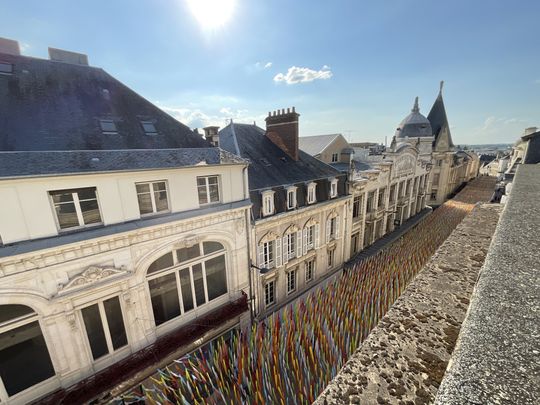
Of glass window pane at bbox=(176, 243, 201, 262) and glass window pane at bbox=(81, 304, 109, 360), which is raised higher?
glass window pane at bbox=(176, 243, 201, 262)

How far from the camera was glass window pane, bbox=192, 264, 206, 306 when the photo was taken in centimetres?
959

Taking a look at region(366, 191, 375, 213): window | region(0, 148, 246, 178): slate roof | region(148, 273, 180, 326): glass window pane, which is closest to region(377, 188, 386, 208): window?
region(366, 191, 375, 213): window

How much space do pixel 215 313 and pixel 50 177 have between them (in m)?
7.30

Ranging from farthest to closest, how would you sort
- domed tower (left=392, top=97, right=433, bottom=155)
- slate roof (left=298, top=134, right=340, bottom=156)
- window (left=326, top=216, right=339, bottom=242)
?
domed tower (left=392, top=97, right=433, bottom=155) < slate roof (left=298, top=134, right=340, bottom=156) < window (left=326, top=216, right=339, bottom=242)

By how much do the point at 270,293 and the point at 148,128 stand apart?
32.8 ft

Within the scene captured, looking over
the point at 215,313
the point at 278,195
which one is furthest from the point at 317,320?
the point at 278,195

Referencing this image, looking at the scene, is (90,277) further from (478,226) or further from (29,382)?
(478,226)

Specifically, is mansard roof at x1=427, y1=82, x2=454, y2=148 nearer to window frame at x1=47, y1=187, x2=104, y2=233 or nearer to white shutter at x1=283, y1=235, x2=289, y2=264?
white shutter at x1=283, y1=235, x2=289, y2=264

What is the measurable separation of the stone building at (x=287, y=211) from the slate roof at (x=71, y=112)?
3.99 metres

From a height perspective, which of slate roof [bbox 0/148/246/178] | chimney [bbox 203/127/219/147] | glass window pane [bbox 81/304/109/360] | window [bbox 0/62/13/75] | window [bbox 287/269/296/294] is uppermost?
window [bbox 0/62/13/75]

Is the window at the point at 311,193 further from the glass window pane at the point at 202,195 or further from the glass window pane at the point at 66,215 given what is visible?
the glass window pane at the point at 66,215

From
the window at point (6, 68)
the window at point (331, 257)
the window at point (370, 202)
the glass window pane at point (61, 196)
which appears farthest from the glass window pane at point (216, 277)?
the window at point (370, 202)

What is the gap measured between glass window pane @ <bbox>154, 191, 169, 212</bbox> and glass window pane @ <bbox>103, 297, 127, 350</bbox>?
10.4ft

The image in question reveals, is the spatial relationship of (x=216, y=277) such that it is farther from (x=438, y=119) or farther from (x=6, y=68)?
(x=438, y=119)
